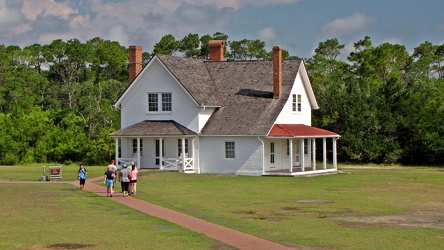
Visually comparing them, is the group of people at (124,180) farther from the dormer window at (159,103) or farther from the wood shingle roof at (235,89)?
the dormer window at (159,103)

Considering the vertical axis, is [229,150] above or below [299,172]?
above

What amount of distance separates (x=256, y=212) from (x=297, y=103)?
29.1 metres

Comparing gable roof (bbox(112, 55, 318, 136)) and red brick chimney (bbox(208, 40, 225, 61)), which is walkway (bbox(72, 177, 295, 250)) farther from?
red brick chimney (bbox(208, 40, 225, 61))

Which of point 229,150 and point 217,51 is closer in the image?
point 229,150

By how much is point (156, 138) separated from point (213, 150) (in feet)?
14.0

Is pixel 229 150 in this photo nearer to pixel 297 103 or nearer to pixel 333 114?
pixel 297 103

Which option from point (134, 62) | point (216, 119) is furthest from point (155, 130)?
point (134, 62)

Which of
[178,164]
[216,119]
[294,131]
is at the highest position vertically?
[216,119]

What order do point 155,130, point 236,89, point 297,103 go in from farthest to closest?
point 297,103 → point 236,89 → point 155,130

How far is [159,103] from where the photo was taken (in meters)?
55.7

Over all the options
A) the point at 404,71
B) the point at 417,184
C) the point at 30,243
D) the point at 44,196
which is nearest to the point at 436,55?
the point at 404,71

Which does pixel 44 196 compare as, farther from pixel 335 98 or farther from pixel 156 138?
pixel 335 98

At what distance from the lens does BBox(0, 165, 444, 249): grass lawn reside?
22.2m

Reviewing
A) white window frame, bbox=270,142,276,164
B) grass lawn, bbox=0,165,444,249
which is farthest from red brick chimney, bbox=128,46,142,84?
grass lawn, bbox=0,165,444,249
